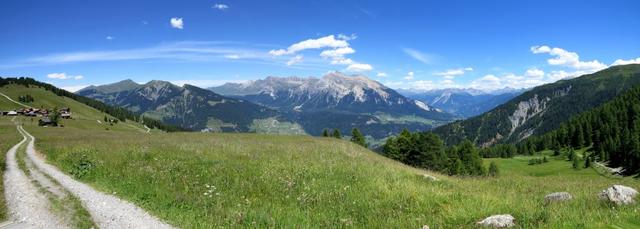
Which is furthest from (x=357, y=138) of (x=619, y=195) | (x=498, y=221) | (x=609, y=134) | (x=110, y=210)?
(x=609, y=134)

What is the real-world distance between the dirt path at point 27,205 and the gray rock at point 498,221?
11.2m

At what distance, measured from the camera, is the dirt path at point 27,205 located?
11.9 metres

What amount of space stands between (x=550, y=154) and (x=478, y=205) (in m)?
185

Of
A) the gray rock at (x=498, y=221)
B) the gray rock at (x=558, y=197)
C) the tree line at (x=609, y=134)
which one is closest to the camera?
the gray rock at (x=498, y=221)

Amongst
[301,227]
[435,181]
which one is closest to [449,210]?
[301,227]

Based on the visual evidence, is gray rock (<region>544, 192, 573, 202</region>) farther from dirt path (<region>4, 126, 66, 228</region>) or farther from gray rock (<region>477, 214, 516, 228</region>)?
dirt path (<region>4, 126, 66, 228</region>)

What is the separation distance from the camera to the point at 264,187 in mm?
15430

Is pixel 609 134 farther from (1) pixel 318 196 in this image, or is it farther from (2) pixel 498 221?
(2) pixel 498 221

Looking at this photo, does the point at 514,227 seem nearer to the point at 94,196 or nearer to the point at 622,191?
the point at 622,191

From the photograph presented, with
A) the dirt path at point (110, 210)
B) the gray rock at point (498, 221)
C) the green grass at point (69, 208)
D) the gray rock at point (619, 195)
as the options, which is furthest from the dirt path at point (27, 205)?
the gray rock at point (619, 195)

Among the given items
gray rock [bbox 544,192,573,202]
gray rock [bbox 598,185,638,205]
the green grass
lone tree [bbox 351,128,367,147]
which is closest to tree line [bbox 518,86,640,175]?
lone tree [bbox 351,128,367,147]

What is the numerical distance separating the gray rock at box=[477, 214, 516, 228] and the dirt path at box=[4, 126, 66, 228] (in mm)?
11199

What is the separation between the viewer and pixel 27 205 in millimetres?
14023

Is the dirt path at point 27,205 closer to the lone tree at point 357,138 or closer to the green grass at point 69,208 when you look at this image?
the green grass at point 69,208
